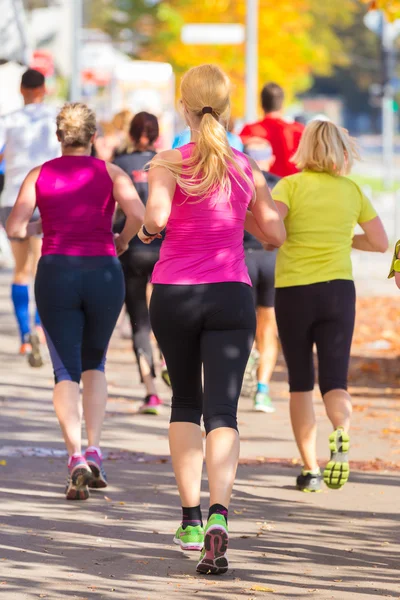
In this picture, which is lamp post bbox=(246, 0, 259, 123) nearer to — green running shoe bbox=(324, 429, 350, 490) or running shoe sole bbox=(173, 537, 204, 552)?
green running shoe bbox=(324, 429, 350, 490)

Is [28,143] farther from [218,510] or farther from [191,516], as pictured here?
[218,510]

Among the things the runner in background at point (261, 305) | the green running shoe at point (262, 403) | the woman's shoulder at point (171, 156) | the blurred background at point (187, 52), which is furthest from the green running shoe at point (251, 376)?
the woman's shoulder at point (171, 156)

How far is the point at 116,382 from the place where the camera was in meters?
11.0

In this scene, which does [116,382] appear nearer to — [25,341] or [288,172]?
[25,341]

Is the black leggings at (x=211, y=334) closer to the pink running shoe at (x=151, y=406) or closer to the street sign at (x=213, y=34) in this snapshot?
the pink running shoe at (x=151, y=406)

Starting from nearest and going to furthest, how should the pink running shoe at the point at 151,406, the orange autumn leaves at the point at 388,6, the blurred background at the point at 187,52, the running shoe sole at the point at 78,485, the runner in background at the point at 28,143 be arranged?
the running shoe sole at the point at 78,485, the pink running shoe at the point at 151,406, the runner in background at the point at 28,143, the orange autumn leaves at the point at 388,6, the blurred background at the point at 187,52

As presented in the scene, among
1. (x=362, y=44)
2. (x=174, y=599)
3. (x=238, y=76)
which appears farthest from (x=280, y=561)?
(x=362, y=44)

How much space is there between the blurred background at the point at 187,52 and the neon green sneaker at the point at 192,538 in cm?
320

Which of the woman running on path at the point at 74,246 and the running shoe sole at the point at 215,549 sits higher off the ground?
the woman running on path at the point at 74,246

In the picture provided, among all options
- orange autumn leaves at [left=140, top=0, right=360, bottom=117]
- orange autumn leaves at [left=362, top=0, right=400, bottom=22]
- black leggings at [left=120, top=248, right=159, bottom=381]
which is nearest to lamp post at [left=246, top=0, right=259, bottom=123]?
→ orange autumn leaves at [left=362, top=0, right=400, bottom=22]

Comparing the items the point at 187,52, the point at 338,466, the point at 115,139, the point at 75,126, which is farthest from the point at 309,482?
the point at 187,52

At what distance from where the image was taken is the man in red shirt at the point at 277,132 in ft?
37.1

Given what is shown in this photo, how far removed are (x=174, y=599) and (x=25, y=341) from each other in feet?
23.2

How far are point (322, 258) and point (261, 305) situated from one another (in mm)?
2926
